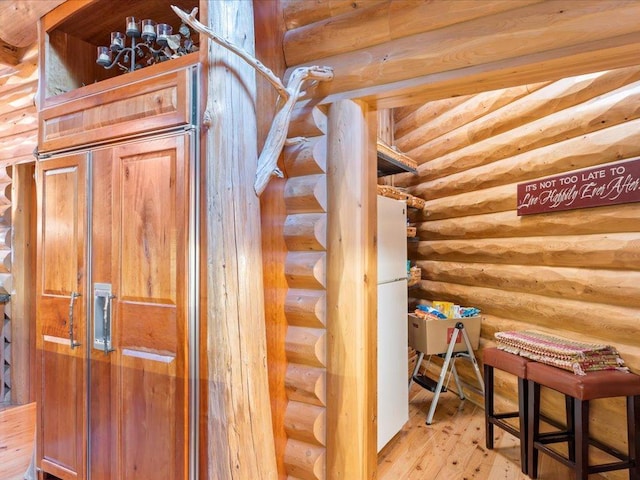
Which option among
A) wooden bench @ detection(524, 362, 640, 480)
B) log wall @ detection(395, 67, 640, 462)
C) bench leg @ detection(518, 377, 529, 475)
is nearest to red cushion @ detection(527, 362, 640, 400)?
wooden bench @ detection(524, 362, 640, 480)

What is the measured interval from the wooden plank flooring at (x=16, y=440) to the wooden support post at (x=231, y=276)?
67.1 inches

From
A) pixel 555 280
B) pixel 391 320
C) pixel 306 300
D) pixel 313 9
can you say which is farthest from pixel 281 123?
pixel 555 280

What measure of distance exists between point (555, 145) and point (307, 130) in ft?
6.74

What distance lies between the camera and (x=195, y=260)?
5.82ft

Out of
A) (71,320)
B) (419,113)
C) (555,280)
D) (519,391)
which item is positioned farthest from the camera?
(419,113)

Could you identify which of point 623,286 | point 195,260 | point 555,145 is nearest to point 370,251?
point 195,260

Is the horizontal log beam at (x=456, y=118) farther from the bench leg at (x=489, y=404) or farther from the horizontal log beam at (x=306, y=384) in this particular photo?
the horizontal log beam at (x=306, y=384)

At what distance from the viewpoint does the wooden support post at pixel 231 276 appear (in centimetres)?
165

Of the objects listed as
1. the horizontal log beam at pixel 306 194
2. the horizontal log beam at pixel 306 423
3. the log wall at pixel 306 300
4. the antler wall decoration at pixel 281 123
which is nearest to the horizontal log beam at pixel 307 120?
the log wall at pixel 306 300

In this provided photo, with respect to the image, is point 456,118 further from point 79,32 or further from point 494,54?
point 79,32

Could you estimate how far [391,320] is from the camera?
8.55 feet

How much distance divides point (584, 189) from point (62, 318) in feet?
11.2

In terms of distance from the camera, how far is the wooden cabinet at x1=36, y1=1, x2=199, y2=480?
5.87 feet

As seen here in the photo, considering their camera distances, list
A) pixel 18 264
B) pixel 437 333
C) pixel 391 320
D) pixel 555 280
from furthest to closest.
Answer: pixel 18 264 → pixel 437 333 → pixel 555 280 → pixel 391 320
